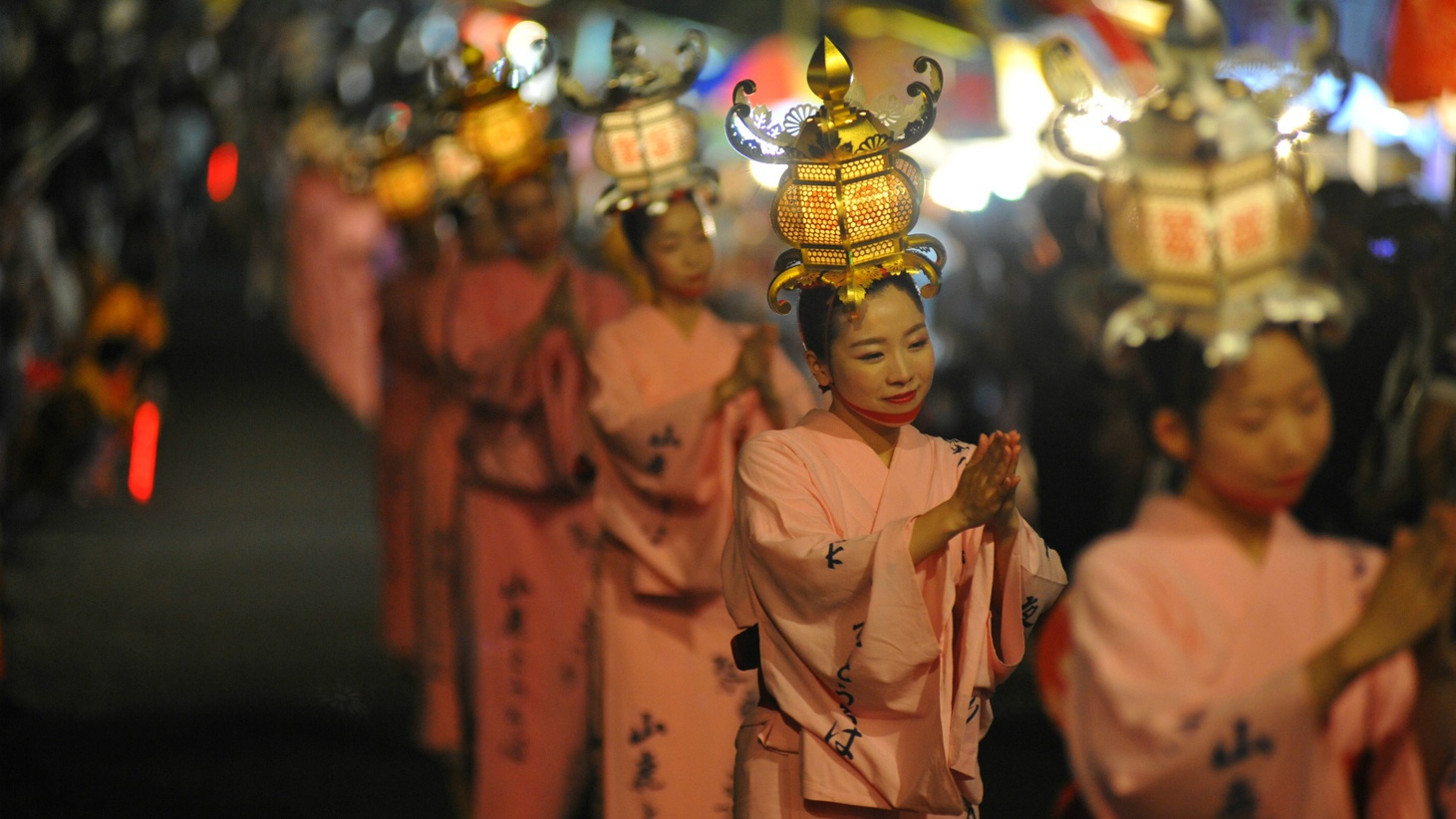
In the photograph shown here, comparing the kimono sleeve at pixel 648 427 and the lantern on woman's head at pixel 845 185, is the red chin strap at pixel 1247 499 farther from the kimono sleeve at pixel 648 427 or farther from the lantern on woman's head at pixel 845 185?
the kimono sleeve at pixel 648 427

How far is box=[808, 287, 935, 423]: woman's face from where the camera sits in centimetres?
349

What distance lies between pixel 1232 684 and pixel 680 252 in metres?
2.49

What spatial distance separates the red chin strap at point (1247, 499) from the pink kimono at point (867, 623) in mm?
340

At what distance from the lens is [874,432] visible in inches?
142

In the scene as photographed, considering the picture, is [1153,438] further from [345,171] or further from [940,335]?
[345,171]

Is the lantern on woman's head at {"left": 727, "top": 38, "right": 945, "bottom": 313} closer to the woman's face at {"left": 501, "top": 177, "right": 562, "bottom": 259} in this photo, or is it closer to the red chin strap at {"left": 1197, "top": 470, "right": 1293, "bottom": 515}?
the red chin strap at {"left": 1197, "top": 470, "right": 1293, "bottom": 515}

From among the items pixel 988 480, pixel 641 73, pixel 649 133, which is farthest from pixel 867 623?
pixel 641 73

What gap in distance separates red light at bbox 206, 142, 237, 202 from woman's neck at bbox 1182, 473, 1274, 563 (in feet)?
68.4

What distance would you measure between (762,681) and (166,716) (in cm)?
545

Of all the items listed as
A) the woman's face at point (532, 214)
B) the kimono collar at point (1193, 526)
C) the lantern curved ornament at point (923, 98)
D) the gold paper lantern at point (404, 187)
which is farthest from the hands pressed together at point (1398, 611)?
the gold paper lantern at point (404, 187)

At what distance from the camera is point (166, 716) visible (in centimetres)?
836

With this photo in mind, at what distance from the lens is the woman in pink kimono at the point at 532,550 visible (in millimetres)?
6617

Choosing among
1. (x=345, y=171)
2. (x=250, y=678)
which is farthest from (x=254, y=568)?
(x=345, y=171)

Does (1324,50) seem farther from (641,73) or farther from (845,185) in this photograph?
(641,73)
